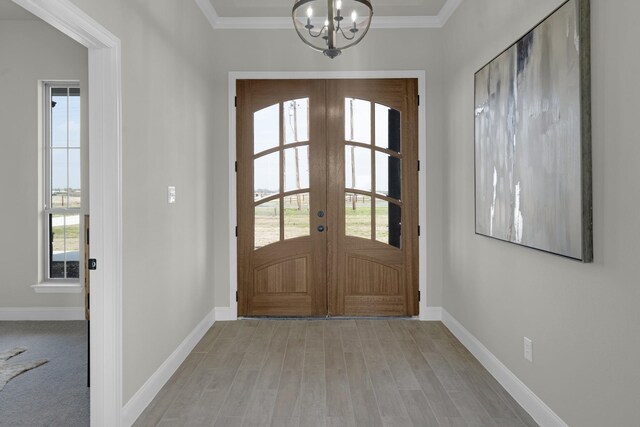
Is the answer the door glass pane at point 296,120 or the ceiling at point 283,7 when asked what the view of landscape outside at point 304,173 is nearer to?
the door glass pane at point 296,120

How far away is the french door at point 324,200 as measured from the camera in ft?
14.2

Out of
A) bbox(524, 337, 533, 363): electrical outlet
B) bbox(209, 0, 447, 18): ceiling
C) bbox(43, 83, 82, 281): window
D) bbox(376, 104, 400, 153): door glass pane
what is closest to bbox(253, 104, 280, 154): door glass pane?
bbox(209, 0, 447, 18): ceiling

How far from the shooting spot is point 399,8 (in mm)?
4000

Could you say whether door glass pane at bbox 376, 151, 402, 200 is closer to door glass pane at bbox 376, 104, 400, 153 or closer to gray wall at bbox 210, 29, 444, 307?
door glass pane at bbox 376, 104, 400, 153

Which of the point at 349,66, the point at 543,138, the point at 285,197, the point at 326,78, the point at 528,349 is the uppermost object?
the point at 349,66

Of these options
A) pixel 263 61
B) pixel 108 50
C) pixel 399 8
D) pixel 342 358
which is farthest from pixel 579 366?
pixel 263 61

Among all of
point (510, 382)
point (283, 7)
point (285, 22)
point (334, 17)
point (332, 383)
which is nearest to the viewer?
point (334, 17)

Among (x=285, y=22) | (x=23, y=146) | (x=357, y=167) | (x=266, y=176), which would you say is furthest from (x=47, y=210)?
(x=357, y=167)

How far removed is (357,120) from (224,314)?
7.92 ft

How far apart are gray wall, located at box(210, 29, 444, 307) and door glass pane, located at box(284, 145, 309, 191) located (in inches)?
24.3

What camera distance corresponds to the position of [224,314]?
14.1 ft

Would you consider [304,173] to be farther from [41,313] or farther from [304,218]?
[41,313]

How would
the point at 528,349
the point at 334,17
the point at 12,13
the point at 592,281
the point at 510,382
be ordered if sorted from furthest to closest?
the point at 12,13
the point at 510,382
the point at 528,349
the point at 334,17
the point at 592,281

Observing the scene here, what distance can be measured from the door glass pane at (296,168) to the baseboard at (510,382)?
2008 millimetres
